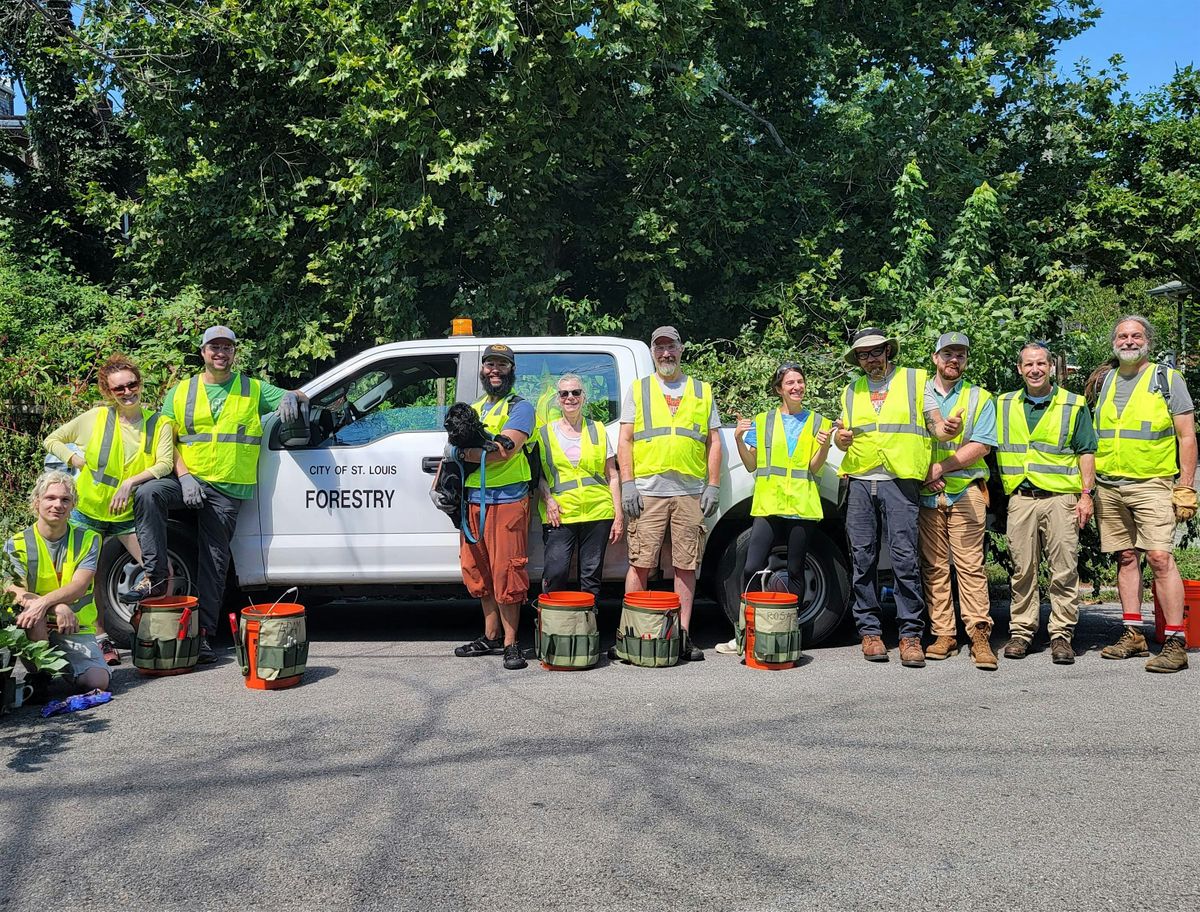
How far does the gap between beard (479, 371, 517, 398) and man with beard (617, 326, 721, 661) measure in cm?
70

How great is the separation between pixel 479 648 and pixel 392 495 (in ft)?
3.49

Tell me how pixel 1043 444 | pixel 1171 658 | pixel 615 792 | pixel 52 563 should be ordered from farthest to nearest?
1. pixel 1043 444
2. pixel 1171 658
3. pixel 52 563
4. pixel 615 792

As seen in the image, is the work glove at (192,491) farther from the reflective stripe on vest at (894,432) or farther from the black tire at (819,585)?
the reflective stripe on vest at (894,432)

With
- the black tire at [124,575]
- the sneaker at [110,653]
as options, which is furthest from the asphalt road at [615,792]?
the black tire at [124,575]

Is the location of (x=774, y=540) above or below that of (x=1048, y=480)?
below

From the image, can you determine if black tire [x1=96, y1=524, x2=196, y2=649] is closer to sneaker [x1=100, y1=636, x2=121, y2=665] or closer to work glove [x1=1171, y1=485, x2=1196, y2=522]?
sneaker [x1=100, y1=636, x2=121, y2=665]

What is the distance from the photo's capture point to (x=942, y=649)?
6.68 meters

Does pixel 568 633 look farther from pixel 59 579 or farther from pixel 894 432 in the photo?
pixel 59 579

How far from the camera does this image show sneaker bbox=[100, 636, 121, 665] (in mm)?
6617

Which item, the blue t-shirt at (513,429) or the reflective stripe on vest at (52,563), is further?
the blue t-shirt at (513,429)

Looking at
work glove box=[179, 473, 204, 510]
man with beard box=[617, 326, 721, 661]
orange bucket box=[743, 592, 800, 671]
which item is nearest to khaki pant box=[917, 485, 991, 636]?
orange bucket box=[743, 592, 800, 671]

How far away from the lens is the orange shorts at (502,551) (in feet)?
21.3

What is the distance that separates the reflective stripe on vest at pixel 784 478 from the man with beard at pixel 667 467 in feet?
0.99

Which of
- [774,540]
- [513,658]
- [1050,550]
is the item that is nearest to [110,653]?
[513,658]
